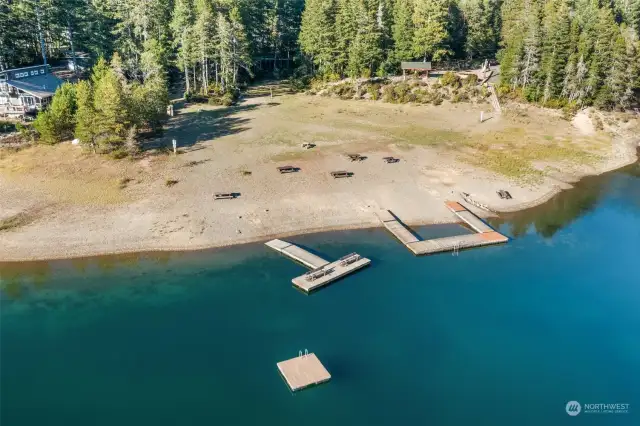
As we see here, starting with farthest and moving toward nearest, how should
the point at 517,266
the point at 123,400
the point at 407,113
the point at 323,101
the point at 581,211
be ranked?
the point at 323,101 < the point at 407,113 < the point at 581,211 < the point at 517,266 < the point at 123,400

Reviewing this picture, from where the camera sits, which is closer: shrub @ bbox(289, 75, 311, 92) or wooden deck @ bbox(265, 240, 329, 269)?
wooden deck @ bbox(265, 240, 329, 269)

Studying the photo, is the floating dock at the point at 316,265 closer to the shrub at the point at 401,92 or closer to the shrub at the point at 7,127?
the shrub at the point at 7,127

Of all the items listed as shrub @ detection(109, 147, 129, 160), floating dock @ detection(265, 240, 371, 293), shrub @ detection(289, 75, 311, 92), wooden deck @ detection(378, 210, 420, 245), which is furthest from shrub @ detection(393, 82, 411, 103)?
floating dock @ detection(265, 240, 371, 293)

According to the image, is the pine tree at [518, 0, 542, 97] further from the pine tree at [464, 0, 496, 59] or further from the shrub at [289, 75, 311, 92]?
the shrub at [289, 75, 311, 92]

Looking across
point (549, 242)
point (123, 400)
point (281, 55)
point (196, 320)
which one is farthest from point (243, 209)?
point (281, 55)

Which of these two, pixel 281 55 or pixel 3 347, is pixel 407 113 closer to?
pixel 281 55

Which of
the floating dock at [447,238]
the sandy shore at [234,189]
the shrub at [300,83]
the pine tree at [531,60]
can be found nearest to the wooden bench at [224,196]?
the sandy shore at [234,189]

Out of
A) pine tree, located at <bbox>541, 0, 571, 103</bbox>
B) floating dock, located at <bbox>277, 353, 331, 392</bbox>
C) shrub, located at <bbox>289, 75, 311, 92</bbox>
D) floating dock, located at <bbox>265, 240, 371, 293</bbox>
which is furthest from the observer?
shrub, located at <bbox>289, 75, 311, 92</bbox>
